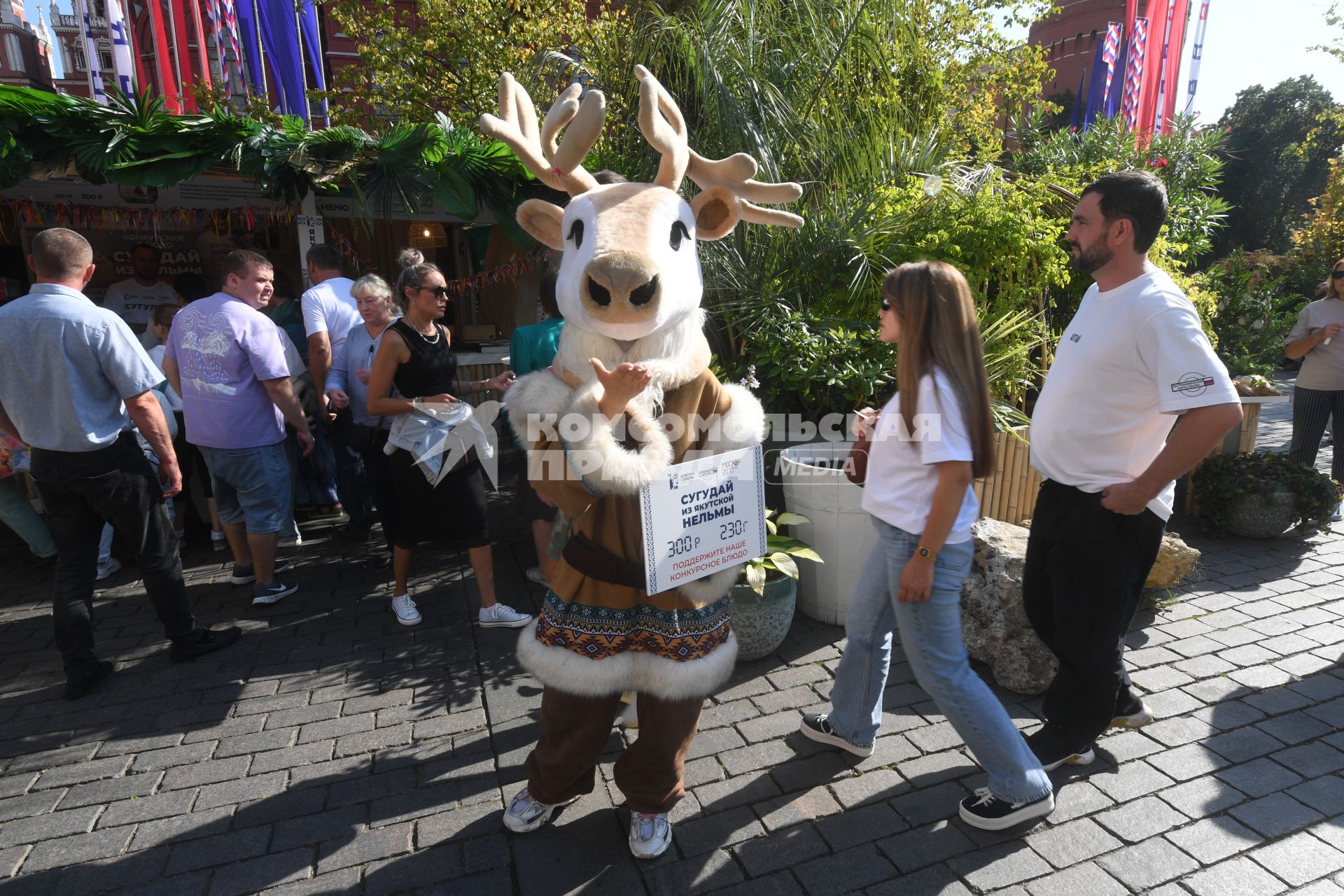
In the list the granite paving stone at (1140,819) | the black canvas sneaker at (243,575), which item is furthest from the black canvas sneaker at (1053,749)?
the black canvas sneaker at (243,575)

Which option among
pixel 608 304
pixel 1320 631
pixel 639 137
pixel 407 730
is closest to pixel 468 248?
pixel 639 137

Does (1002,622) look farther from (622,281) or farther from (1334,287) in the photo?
(1334,287)

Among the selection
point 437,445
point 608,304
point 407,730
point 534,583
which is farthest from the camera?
point 534,583

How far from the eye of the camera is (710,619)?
2367mm

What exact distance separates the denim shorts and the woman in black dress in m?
0.88

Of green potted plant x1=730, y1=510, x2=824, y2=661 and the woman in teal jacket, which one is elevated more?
the woman in teal jacket

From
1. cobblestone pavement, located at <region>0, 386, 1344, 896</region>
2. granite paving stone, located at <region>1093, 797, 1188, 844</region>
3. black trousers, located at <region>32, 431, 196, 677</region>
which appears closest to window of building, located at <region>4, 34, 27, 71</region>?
black trousers, located at <region>32, 431, 196, 677</region>

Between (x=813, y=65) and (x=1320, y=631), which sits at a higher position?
(x=813, y=65)

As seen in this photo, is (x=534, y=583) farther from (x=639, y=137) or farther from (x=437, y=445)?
(x=639, y=137)

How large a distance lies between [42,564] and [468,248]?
5984 millimetres

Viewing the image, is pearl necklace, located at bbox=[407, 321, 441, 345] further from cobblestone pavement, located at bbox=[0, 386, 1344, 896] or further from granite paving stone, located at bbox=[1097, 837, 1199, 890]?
granite paving stone, located at bbox=[1097, 837, 1199, 890]

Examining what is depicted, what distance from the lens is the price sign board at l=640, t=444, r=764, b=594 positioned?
7.09 ft

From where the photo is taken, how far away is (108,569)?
5066mm

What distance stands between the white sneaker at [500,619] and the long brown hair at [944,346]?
256 centimetres
